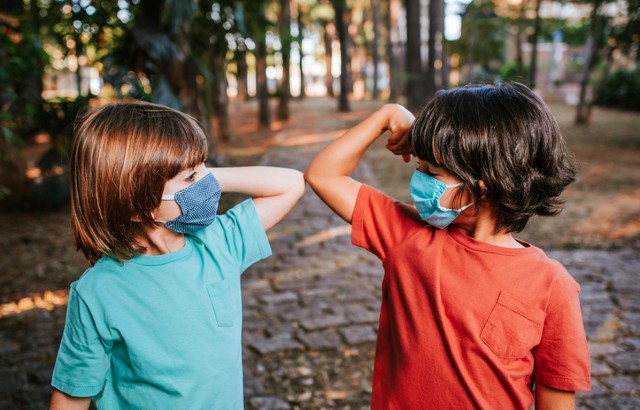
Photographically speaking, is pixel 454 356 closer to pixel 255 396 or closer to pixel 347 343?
pixel 255 396

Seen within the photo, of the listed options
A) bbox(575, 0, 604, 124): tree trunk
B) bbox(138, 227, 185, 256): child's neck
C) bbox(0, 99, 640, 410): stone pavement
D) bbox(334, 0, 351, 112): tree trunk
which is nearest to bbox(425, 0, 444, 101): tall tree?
bbox(575, 0, 604, 124): tree trunk

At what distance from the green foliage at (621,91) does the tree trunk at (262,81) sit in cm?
1316

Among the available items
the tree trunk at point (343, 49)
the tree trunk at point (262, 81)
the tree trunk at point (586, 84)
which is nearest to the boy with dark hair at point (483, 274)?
the tree trunk at point (262, 81)

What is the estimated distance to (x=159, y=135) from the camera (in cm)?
153

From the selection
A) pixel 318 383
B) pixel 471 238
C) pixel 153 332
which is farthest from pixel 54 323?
pixel 471 238

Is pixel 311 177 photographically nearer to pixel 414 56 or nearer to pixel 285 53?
pixel 285 53

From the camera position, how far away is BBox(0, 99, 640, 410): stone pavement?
10.0ft

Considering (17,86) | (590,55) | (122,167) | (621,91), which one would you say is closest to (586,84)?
(590,55)

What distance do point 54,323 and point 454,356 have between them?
11.4 ft

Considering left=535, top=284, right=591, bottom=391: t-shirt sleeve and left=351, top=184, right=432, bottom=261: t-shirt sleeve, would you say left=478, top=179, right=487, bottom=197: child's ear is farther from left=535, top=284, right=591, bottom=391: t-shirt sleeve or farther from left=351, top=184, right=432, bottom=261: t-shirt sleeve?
left=535, top=284, right=591, bottom=391: t-shirt sleeve

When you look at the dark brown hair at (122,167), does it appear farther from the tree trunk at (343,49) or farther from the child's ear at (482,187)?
the tree trunk at (343,49)

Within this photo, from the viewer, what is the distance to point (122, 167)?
150cm

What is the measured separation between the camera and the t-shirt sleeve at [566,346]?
1446 mm

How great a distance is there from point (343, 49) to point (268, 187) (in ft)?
64.8
